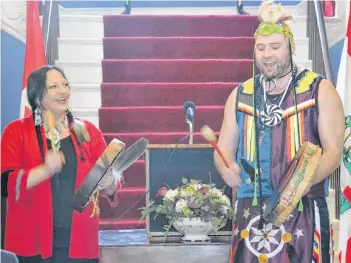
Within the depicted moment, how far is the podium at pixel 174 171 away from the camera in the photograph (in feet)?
12.5

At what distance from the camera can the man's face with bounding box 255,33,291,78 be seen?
8.04 ft

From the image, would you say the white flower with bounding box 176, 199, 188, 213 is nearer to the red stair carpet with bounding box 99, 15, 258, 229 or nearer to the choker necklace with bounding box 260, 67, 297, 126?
the choker necklace with bounding box 260, 67, 297, 126

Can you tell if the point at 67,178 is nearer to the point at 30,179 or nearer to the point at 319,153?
the point at 30,179

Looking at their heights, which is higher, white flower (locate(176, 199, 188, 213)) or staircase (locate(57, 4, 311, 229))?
staircase (locate(57, 4, 311, 229))

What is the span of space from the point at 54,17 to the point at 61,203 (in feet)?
11.2

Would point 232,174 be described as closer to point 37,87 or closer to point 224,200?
point 37,87

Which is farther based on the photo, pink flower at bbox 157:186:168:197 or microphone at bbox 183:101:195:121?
microphone at bbox 183:101:195:121

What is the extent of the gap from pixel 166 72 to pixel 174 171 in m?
2.36

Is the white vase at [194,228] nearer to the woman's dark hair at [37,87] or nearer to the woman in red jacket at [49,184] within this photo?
the woman in red jacket at [49,184]

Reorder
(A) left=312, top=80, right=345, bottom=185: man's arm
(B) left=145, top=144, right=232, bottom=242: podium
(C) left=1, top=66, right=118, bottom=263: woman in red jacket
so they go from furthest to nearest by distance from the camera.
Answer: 1. (B) left=145, top=144, right=232, bottom=242: podium
2. (C) left=1, top=66, right=118, bottom=263: woman in red jacket
3. (A) left=312, top=80, right=345, bottom=185: man's arm

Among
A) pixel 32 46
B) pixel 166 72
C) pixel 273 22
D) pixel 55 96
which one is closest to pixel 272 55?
pixel 273 22

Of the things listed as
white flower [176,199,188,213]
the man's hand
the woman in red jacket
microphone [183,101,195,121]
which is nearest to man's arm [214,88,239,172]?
the man's hand

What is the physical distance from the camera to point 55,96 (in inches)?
117

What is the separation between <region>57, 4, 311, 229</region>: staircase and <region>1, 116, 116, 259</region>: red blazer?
2329mm
